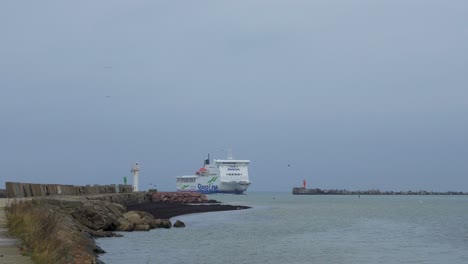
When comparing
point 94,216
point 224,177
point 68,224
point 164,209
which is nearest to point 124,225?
point 94,216

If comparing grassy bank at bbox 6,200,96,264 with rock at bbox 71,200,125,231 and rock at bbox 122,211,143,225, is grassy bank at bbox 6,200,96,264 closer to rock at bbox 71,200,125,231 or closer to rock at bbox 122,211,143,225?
rock at bbox 71,200,125,231

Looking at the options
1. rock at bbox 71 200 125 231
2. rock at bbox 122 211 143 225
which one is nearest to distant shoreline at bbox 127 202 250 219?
rock at bbox 122 211 143 225

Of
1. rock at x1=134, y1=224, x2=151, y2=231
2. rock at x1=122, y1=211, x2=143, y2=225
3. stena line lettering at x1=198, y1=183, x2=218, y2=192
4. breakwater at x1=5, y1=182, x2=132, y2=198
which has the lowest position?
rock at x1=134, y1=224, x2=151, y2=231

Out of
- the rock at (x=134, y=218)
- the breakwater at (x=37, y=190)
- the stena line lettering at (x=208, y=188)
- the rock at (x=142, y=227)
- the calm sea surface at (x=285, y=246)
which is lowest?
the calm sea surface at (x=285, y=246)

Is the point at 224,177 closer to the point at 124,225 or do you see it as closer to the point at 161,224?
the point at 161,224

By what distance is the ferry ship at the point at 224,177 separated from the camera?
129 m

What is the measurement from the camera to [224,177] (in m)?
129

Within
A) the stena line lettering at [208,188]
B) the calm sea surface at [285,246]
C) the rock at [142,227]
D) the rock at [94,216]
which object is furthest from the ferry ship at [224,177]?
the rock at [94,216]

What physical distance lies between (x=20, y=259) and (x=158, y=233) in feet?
59.6

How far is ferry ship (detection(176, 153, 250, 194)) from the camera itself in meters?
129

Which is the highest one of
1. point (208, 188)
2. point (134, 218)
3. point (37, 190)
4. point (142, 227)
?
point (208, 188)

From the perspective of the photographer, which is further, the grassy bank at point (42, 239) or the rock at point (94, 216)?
the rock at point (94, 216)

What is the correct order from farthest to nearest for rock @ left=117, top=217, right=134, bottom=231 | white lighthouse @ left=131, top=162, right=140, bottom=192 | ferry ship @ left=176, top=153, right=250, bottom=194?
ferry ship @ left=176, top=153, right=250, bottom=194, white lighthouse @ left=131, top=162, right=140, bottom=192, rock @ left=117, top=217, right=134, bottom=231

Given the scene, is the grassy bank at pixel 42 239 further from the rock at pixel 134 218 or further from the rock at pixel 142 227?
the rock at pixel 134 218
